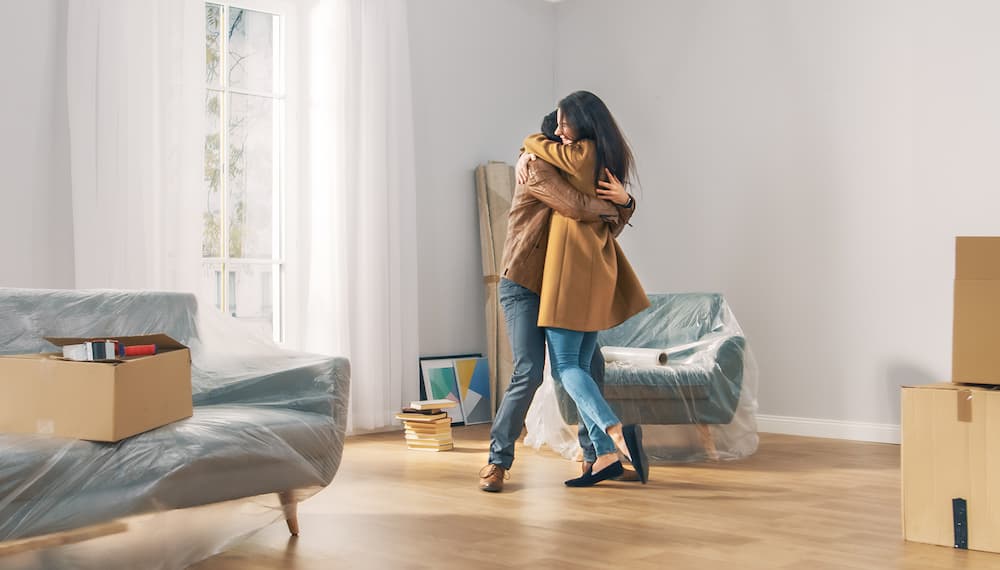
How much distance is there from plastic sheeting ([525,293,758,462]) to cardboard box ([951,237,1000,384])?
1.49 m

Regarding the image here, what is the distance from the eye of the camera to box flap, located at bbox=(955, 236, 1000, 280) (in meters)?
2.68

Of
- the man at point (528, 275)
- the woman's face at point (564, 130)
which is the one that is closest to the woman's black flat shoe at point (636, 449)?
the man at point (528, 275)

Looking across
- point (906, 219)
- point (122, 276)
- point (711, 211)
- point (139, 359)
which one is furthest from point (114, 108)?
point (906, 219)

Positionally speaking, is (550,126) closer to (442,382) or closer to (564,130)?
(564,130)

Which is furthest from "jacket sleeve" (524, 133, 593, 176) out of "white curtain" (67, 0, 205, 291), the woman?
"white curtain" (67, 0, 205, 291)

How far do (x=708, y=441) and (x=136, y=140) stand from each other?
8.81 ft

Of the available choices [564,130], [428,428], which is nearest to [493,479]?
[428,428]

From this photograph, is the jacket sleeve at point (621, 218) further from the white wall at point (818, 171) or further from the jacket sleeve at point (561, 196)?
the white wall at point (818, 171)

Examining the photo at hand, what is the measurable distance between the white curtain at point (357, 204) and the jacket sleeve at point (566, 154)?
5.96ft

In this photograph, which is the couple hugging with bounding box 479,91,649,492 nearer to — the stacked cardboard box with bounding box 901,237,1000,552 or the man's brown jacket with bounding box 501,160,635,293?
the man's brown jacket with bounding box 501,160,635,293

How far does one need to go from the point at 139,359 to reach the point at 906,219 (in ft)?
12.2

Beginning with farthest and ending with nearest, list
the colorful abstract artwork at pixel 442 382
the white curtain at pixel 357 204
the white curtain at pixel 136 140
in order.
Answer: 1. the colorful abstract artwork at pixel 442 382
2. the white curtain at pixel 357 204
3. the white curtain at pixel 136 140

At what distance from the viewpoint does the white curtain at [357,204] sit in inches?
197

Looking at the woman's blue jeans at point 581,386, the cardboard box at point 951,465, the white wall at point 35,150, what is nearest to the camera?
the cardboard box at point 951,465
